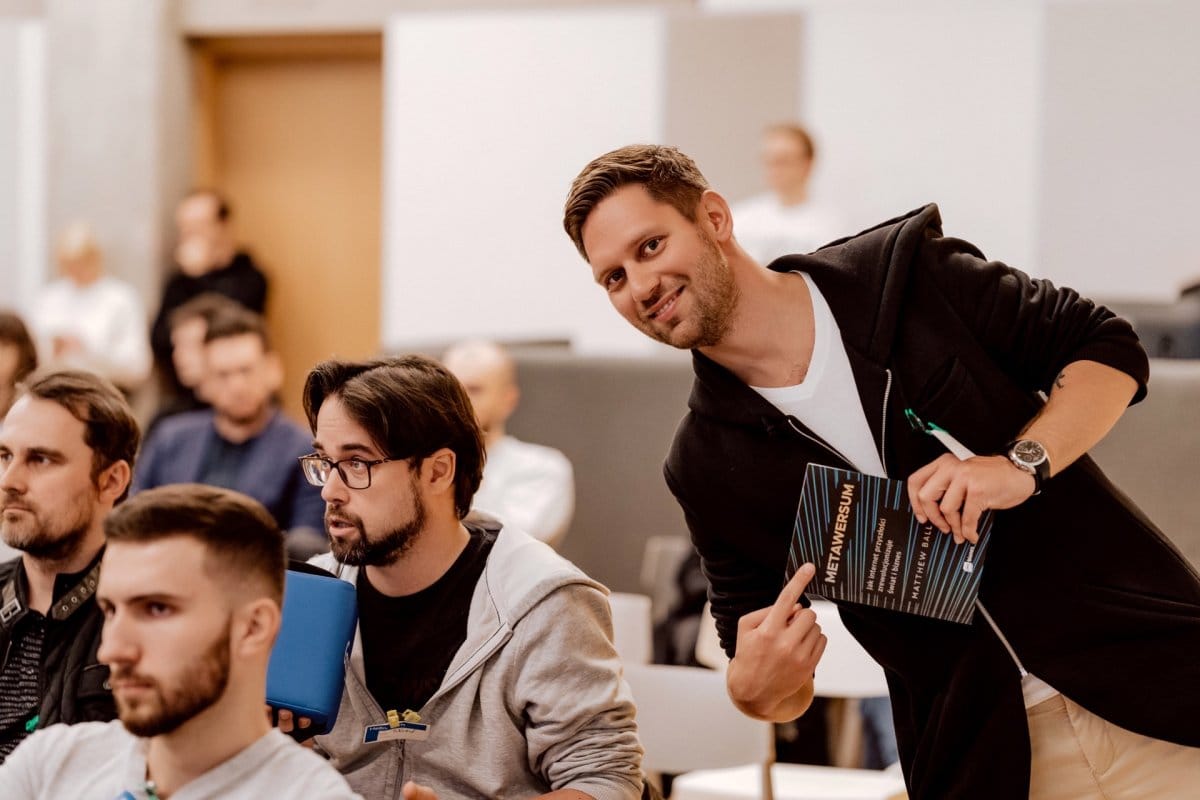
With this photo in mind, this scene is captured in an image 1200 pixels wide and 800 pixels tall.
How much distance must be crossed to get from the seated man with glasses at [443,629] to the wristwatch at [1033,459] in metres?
0.76

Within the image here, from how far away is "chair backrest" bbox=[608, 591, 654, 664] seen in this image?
3.43 m

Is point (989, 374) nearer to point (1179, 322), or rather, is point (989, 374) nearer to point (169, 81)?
point (1179, 322)

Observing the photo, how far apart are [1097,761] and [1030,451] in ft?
1.53

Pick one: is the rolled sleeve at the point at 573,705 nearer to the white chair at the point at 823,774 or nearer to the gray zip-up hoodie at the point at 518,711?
the gray zip-up hoodie at the point at 518,711

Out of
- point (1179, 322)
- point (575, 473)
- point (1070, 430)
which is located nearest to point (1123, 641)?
point (1070, 430)

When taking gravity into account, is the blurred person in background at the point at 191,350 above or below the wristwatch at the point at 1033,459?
below

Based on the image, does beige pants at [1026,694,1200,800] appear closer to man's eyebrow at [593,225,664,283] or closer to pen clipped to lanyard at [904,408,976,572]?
pen clipped to lanyard at [904,408,976,572]

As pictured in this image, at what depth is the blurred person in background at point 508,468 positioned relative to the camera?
182 inches

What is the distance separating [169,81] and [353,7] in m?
1.27

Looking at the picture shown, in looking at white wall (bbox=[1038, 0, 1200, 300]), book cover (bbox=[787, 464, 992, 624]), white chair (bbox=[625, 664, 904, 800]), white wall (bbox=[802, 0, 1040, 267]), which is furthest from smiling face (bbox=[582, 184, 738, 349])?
white wall (bbox=[1038, 0, 1200, 300])

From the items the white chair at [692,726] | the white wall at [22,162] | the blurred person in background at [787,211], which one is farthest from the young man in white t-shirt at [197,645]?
the white wall at [22,162]

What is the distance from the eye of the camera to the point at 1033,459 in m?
1.76

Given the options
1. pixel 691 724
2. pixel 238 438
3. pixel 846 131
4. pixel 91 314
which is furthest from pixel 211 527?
pixel 91 314

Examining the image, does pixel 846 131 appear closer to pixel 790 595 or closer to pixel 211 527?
pixel 790 595
